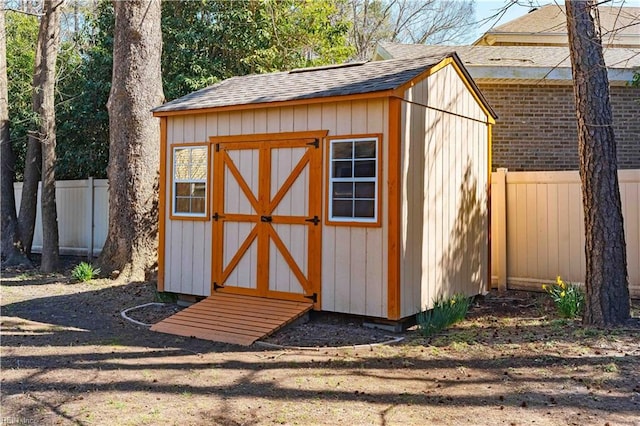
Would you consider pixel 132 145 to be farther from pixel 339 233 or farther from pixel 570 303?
pixel 570 303

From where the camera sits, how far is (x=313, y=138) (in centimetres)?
768

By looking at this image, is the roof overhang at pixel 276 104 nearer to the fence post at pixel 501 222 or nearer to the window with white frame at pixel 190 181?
the window with white frame at pixel 190 181

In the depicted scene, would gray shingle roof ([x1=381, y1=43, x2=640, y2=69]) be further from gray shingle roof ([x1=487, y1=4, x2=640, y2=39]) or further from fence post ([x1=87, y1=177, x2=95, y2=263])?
fence post ([x1=87, y1=177, x2=95, y2=263])

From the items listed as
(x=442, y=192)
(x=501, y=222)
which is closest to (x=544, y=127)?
(x=501, y=222)

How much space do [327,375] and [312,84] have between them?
436cm

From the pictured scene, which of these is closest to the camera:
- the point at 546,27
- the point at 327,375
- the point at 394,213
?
the point at 327,375

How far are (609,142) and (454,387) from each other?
373 centimetres

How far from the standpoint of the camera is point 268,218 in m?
8.05

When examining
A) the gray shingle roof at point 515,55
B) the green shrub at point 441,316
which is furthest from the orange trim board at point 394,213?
the gray shingle roof at point 515,55

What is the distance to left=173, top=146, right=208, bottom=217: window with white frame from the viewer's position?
880 cm

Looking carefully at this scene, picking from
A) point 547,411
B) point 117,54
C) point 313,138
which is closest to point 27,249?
point 117,54

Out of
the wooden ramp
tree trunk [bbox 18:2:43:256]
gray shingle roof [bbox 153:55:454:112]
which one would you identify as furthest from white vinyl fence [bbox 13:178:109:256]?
the wooden ramp

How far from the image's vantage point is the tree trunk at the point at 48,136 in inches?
499

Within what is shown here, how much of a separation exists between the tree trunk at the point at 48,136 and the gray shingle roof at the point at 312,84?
4.87 meters
